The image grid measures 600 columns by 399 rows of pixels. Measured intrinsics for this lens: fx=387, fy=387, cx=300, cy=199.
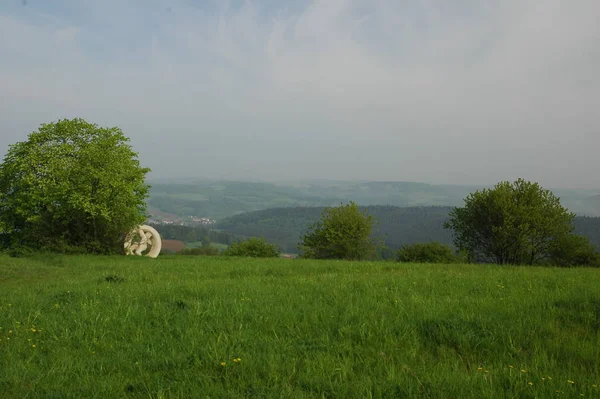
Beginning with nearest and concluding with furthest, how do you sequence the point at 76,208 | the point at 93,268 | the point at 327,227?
the point at 93,268 → the point at 76,208 → the point at 327,227

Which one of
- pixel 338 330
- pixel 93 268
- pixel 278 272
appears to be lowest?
pixel 93 268

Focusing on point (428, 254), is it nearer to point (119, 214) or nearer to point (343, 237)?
point (343, 237)

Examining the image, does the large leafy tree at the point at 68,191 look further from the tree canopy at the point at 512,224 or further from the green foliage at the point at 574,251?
the green foliage at the point at 574,251

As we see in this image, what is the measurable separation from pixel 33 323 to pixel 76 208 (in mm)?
24152

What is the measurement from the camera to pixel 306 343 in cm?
588

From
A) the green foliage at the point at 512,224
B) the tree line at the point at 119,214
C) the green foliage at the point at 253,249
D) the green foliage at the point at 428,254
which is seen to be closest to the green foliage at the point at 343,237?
the tree line at the point at 119,214

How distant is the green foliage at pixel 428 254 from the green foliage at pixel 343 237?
403 cm

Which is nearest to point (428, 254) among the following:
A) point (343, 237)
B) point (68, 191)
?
point (343, 237)

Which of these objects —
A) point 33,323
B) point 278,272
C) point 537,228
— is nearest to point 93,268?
point 278,272

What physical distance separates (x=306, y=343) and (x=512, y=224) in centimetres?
4089

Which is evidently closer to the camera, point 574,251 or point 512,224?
point 512,224

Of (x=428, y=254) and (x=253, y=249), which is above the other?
(x=428, y=254)

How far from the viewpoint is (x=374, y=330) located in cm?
619

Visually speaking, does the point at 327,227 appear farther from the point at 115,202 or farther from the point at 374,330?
the point at 374,330
